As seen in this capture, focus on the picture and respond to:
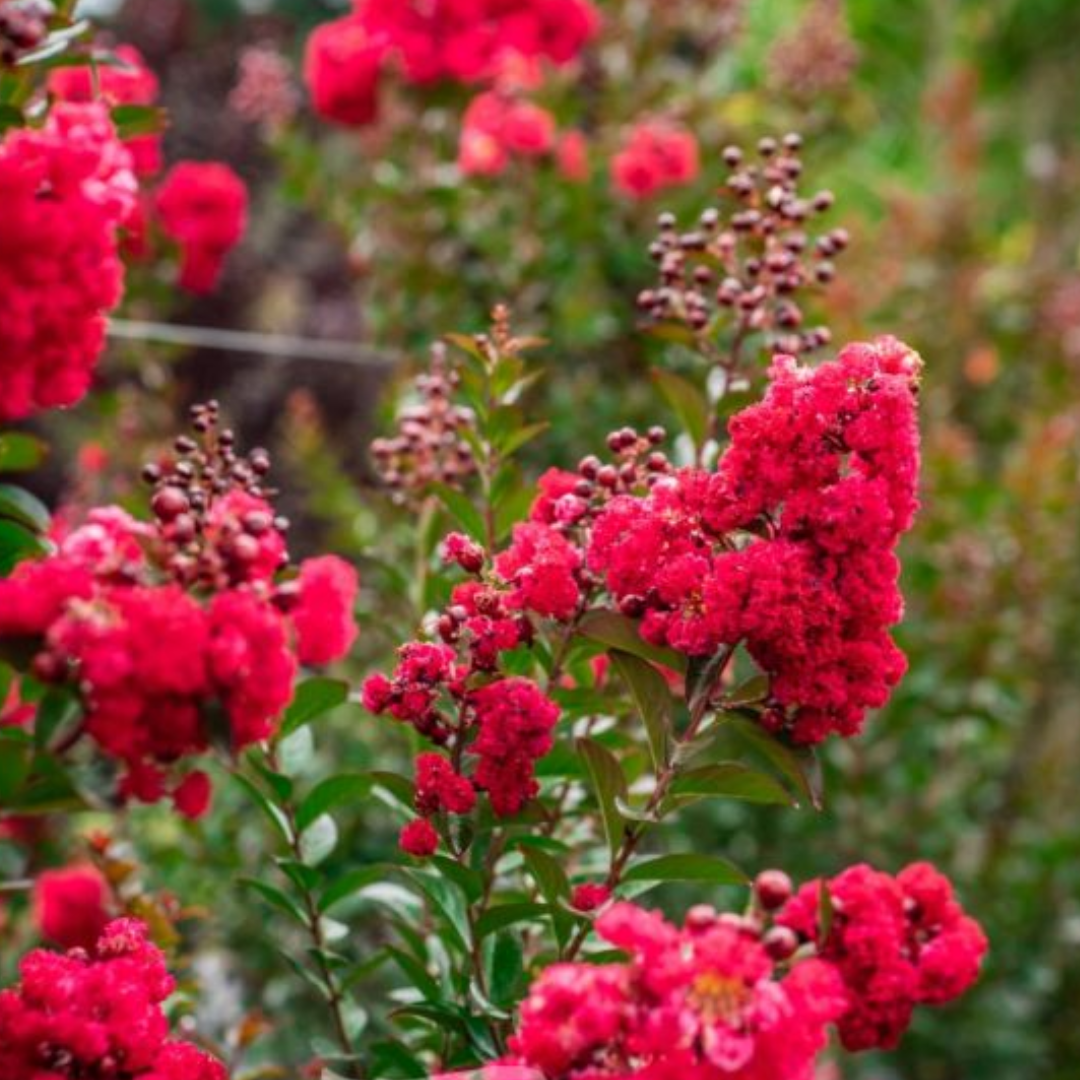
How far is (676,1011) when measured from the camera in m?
0.84

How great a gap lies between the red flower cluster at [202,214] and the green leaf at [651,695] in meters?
1.66

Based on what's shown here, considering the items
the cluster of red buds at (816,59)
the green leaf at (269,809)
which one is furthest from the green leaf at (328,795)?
the cluster of red buds at (816,59)

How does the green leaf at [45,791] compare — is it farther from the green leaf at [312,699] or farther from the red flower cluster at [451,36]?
the red flower cluster at [451,36]

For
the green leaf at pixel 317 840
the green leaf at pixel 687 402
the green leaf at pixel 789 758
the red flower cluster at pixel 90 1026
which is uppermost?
the green leaf at pixel 687 402

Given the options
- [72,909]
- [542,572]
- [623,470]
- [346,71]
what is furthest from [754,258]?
[346,71]

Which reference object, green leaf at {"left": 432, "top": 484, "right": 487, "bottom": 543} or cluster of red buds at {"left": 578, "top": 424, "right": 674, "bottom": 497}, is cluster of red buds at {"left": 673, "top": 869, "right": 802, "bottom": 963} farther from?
green leaf at {"left": 432, "top": 484, "right": 487, "bottom": 543}

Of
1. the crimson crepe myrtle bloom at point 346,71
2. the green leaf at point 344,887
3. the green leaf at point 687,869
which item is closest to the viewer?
the green leaf at point 687,869

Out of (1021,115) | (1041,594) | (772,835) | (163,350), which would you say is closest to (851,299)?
(1041,594)

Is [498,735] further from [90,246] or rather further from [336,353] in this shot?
[336,353]

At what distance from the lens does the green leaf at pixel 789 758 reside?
Result: 3.72 ft

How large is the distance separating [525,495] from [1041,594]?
2.16m

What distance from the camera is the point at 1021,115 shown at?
8.01 meters

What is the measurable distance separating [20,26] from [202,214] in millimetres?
1478

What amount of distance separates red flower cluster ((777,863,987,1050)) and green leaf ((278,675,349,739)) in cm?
45
